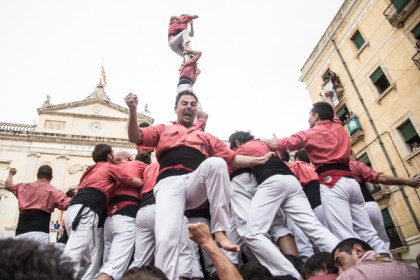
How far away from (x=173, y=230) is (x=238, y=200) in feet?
4.76

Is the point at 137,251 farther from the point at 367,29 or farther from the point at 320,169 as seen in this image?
the point at 367,29

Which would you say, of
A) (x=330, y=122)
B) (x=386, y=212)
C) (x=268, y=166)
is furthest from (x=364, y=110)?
(x=268, y=166)

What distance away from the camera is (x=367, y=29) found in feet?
50.5

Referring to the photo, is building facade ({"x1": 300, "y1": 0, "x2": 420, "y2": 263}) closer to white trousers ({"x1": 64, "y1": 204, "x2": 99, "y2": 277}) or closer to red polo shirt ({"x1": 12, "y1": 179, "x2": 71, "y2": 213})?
white trousers ({"x1": 64, "y1": 204, "x2": 99, "y2": 277})

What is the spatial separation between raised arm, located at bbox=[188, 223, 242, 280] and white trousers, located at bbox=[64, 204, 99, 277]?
70.7 inches

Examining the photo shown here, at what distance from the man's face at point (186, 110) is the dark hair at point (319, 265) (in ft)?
6.57

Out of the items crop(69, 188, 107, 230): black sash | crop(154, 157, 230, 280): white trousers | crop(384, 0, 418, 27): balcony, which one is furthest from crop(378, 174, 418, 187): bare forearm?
crop(384, 0, 418, 27): balcony

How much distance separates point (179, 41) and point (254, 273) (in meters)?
5.98

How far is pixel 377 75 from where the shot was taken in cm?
1482

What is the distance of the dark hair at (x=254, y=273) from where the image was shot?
2.39m

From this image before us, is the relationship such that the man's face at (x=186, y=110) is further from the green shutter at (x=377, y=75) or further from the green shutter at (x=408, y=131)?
the green shutter at (x=377, y=75)

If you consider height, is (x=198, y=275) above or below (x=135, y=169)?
below

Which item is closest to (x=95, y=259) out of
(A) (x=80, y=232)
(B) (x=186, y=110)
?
(A) (x=80, y=232)

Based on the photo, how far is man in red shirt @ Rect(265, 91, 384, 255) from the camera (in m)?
3.41
